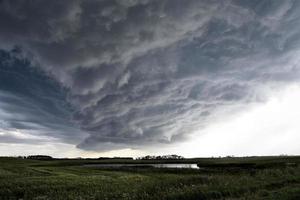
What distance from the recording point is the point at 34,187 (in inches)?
1256

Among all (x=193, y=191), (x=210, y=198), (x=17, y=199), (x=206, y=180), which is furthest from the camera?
(x=206, y=180)

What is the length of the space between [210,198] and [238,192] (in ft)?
10.1

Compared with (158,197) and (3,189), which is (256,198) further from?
(3,189)

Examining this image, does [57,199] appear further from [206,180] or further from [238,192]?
[206,180]

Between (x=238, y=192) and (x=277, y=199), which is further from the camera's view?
(x=238, y=192)

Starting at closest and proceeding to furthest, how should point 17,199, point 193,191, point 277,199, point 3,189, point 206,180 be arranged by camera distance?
1. point 277,199
2. point 193,191
3. point 17,199
4. point 3,189
5. point 206,180

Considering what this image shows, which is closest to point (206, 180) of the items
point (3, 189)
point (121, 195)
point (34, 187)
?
point (121, 195)

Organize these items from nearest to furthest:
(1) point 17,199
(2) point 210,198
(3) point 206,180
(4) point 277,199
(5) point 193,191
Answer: (4) point 277,199 → (2) point 210,198 → (5) point 193,191 → (1) point 17,199 → (3) point 206,180

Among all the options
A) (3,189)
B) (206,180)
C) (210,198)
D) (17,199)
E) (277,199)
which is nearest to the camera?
(277,199)

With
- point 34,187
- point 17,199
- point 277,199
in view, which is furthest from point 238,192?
point 34,187

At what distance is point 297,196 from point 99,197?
1430 centimetres

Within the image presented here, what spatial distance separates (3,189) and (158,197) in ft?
58.2

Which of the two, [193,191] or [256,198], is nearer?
[256,198]

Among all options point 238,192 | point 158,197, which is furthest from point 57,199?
point 238,192
